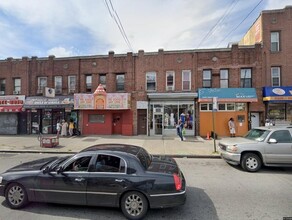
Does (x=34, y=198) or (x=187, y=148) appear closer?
(x=34, y=198)

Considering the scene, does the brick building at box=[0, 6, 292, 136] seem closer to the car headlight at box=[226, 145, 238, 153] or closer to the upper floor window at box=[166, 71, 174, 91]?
the upper floor window at box=[166, 71, 174, 91]

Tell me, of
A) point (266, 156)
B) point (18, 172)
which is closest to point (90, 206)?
point (18, 172)

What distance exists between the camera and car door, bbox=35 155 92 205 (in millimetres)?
4383

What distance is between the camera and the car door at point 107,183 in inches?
167

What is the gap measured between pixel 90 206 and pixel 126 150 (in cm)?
152

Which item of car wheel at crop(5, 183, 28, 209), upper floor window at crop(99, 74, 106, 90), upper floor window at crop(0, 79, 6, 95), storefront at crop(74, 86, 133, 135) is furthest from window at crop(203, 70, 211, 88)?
upper floor window at crop(0, 79, 6, 95)

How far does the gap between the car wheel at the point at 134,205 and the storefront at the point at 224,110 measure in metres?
13.5

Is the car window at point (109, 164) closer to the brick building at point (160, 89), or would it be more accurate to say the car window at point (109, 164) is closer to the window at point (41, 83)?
the brick building at point (160, 89)

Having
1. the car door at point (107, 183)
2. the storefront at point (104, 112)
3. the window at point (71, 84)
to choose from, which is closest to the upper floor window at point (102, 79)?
the storefront at point (104, 112)

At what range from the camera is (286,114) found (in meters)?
16.6

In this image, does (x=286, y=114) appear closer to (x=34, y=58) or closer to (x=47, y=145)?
(x=47, y=145)

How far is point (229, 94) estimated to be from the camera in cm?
1652

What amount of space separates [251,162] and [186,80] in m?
11.1

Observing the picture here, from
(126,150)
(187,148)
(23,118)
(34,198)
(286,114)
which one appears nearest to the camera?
(34,198)
